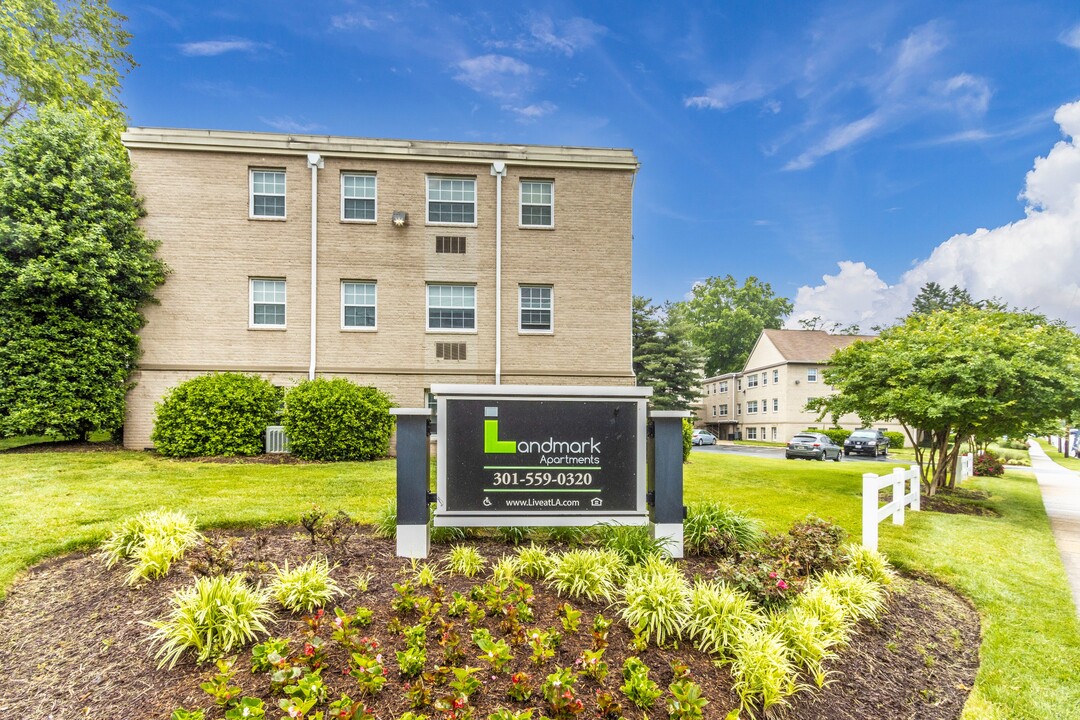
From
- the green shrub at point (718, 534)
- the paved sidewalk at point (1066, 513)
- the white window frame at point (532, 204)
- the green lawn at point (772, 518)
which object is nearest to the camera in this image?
the green lawn at point (772, 518)

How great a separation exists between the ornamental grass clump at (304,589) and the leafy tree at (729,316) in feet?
180

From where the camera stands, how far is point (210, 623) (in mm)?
3043

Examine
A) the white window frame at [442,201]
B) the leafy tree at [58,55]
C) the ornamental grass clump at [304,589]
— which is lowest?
the ornamental grass clump at [304,589]

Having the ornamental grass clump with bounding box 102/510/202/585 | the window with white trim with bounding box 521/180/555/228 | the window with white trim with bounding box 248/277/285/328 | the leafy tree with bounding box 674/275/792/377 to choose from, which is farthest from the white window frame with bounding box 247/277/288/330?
the leafy tree with bounding box 674/275/792/377

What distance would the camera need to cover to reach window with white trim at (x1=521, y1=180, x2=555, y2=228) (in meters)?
15.0

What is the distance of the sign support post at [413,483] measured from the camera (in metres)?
4.47

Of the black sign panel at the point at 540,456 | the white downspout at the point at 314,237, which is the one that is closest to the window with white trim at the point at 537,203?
the white downspout at the point at 314,237

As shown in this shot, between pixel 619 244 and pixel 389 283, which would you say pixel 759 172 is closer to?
pixel 619 244

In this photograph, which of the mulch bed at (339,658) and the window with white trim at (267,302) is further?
the window with white trim at (267,302)

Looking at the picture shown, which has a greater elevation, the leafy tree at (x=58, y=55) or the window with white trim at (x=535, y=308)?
the leafy tree at (x=58, y=55)

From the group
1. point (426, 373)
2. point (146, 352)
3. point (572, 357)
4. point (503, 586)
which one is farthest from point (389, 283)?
point (503, 586)

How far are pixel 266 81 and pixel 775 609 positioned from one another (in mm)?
17032

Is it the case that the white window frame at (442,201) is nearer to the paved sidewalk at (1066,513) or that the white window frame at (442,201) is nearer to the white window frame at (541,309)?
the white window frame at (541,309)

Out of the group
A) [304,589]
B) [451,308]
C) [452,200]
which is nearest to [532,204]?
[452,200]
